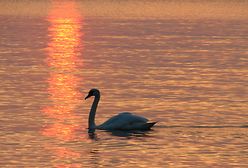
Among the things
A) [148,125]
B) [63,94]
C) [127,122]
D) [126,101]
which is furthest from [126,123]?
[63,94]

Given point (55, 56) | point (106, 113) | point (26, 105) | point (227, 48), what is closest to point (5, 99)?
point (26, 105)

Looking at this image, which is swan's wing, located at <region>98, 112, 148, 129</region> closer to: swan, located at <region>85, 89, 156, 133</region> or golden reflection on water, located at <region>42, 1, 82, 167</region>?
swan, located at <region>85, 89, 156, 133</region>

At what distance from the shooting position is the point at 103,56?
53875mm

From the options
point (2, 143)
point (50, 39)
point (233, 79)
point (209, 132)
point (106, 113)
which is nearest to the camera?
point (2, 143)

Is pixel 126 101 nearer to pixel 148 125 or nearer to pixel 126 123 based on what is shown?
pixel 126 123

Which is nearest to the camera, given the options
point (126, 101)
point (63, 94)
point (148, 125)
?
point (148, 125)

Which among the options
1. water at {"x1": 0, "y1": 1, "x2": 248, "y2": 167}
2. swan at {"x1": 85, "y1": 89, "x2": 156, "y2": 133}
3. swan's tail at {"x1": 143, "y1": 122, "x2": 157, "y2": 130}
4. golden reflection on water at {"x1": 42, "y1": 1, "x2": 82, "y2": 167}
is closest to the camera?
water at {"x1": 0, "y1": 1, "x2": 248, "y2": 167}

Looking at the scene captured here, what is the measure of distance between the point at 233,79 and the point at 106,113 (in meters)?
10.8

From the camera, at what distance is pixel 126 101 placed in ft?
112

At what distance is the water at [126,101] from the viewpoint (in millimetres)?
24266

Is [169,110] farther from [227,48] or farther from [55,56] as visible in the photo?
[227,48]

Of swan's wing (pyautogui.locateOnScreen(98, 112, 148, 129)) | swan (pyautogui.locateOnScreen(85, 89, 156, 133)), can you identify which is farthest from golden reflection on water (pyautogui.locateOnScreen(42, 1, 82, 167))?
swan's wing (pyautogui.locateOnScreen(98, 112, 148, 129))

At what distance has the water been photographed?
79.6ft

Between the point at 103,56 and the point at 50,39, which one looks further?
the point at 50,39
